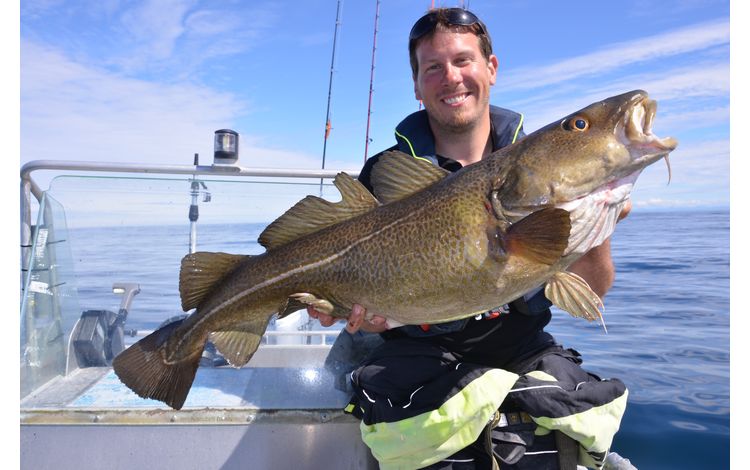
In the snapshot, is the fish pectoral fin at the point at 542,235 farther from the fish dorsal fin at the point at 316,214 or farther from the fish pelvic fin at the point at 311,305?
the fish pelvic fin at the point at 311,305

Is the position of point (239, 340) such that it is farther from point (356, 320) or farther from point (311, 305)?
point (356, 320)

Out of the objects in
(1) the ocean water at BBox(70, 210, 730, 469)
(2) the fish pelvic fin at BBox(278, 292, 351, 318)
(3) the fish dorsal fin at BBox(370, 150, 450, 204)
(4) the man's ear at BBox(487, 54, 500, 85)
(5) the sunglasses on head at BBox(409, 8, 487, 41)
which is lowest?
(1) the ocean water at BBox(70, 210, 730, 469)

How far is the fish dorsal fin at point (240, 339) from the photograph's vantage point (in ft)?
7.48

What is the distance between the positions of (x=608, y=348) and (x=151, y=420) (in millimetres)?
6651

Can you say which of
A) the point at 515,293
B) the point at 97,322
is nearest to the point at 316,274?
the point at 515,293

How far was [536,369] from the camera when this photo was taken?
2.49 meters

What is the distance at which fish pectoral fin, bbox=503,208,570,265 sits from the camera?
185 centimetres

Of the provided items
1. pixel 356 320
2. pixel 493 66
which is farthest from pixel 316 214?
pixel 493 66

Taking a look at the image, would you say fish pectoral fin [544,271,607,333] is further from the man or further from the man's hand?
the man's hand

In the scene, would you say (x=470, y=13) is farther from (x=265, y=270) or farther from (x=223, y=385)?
(x=223, y=385)

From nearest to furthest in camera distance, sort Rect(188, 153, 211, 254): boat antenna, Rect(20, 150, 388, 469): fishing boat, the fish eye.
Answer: the fish eye, Rect(20, 150, 388, 469): fishing boat, Rect(188, 153, 211, 254): boat antenna

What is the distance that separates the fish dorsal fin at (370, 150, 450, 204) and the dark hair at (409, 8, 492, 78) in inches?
42.3

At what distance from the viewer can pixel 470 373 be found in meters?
2.24

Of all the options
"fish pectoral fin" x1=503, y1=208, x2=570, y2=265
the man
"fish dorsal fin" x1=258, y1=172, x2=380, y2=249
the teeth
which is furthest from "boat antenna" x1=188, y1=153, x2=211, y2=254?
"fish pectoral fin" x1=503, y1=208, x2=570, y2=265
